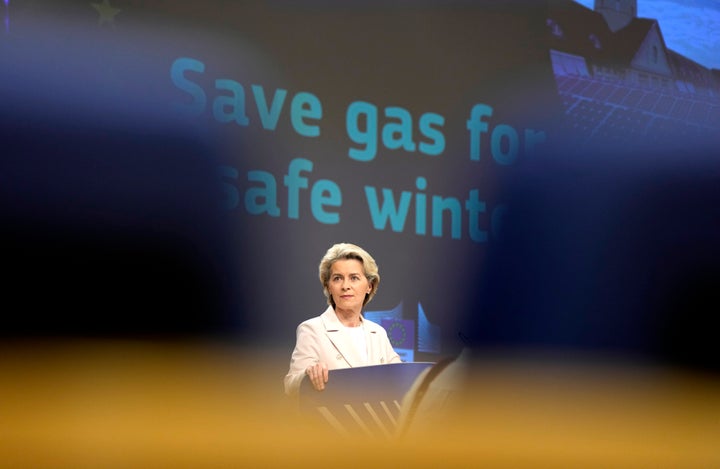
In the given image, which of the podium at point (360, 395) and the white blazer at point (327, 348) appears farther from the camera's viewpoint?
the white blazer at point (327, 348)

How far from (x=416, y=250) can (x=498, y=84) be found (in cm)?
91

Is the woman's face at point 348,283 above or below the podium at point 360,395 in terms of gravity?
above

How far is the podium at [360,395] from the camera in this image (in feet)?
6.57

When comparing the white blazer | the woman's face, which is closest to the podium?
the white blazer

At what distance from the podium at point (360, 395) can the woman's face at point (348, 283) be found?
0.24 metres

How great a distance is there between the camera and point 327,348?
2.15 m

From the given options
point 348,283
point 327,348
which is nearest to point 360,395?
point 327,348

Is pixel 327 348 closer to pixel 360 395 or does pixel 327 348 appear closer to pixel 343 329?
pixel 343 329

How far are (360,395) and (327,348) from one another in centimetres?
18

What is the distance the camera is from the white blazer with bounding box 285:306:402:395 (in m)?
2.13

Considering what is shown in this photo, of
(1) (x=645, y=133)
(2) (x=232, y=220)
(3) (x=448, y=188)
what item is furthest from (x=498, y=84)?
(2) (x=232, y=220)

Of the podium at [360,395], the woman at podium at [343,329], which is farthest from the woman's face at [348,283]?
the podium at [360,395]

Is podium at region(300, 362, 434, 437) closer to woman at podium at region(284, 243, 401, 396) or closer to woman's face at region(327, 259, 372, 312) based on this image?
woman at podium at region(284, 243, 401, 396)

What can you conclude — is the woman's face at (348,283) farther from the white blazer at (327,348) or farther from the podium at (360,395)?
the podium at (360,395)
